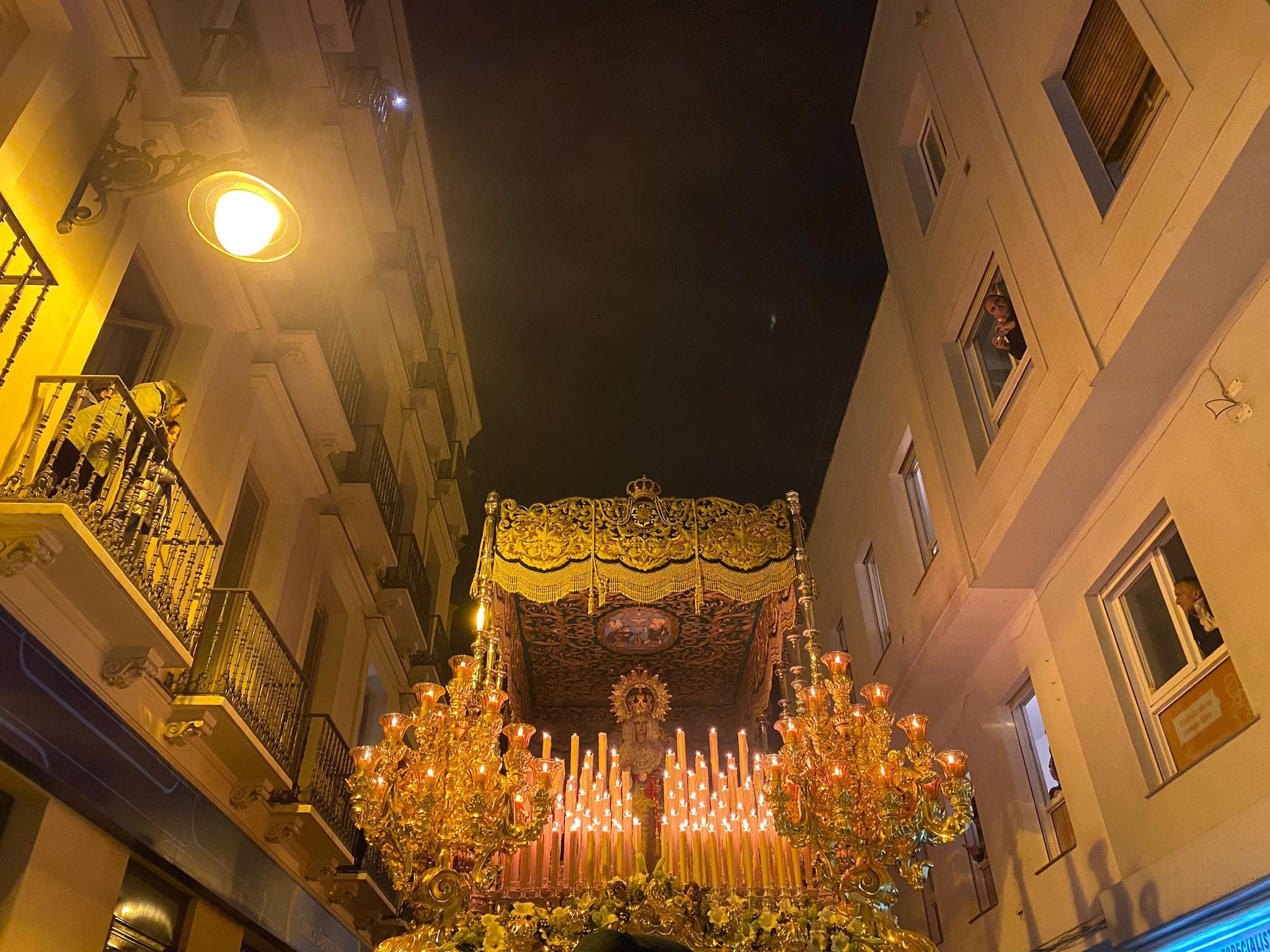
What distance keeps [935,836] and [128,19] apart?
681 centimetres

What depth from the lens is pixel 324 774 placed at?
8.83 metres

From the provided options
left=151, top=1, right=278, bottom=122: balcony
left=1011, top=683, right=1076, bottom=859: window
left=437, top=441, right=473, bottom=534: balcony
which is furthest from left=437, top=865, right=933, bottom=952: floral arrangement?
left=437, top=441, right=473, bottom=534: balcony

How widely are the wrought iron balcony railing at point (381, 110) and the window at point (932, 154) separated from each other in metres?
5.94

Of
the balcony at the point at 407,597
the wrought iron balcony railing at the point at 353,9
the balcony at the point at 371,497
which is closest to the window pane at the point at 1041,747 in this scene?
the balcony at the point at 371,497

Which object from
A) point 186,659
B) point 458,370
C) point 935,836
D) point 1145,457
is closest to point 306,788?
point 186,659

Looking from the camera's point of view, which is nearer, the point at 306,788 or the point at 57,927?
the point at 57,927

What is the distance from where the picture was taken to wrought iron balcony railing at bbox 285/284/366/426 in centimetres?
931

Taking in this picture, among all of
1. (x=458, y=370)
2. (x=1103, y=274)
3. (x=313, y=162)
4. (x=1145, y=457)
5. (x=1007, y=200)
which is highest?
Answer: (x=458, y=370)

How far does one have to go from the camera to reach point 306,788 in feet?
26.7

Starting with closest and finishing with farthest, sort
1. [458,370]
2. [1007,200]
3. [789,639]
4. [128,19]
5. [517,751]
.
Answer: [128,19] < [517,751] < [1007,200] < [789,639] < [458,370]

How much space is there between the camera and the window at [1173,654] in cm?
518

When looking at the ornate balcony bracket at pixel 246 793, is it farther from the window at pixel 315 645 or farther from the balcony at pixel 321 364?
the balcony at pixel 321 364

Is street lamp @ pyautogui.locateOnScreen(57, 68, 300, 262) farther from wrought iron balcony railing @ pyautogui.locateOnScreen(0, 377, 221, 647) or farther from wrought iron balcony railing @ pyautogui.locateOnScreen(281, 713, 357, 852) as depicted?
wrought iron balcony railing @ pyautogui.locateOnScreen(281, 713, 357, 852)

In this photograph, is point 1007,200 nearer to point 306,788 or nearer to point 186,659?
point 186,659
